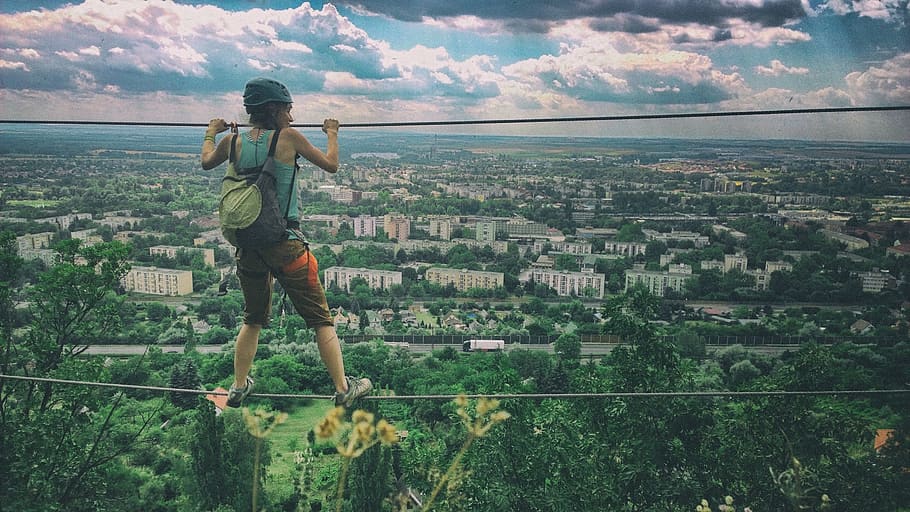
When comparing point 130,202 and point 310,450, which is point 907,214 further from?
point 130,202

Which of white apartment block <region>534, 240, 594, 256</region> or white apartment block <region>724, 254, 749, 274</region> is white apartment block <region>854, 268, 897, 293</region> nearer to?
white apartment block <region>724, 254, 749, 274</region>

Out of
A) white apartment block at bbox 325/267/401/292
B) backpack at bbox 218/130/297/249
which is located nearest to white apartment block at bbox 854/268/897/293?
white apartment block at bbox 325/267/401/292

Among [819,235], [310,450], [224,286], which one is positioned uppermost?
[224,286]

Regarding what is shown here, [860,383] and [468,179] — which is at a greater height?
[468,179]

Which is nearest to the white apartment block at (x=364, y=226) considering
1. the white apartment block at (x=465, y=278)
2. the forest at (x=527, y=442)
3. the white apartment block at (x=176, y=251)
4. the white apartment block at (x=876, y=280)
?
the white apartment block at (x=465, y=278)

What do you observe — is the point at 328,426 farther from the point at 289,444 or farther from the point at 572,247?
the point at 572,247

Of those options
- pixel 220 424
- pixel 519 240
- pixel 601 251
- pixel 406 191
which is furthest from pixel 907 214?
pixel 220 424
